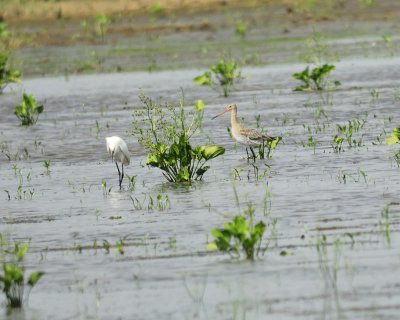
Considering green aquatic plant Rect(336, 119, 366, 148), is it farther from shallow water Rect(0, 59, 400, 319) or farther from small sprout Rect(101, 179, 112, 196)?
small sprout Rect(101, 179, 112, 196)

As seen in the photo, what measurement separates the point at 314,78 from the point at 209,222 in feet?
40.0

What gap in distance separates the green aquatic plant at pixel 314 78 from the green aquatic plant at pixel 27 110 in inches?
188

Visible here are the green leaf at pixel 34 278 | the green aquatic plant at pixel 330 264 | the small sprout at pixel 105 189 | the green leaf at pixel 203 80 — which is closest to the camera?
the green aquatic plant at pixel 330 264

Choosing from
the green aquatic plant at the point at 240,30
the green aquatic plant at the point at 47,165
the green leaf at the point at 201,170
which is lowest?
the green leaf at the point at 201,170

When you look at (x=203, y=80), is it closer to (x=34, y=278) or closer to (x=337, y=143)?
(x=337, y=143)

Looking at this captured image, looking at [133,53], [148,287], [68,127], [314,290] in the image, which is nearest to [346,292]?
[314,290]

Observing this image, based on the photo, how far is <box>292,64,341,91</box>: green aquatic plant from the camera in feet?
75.1

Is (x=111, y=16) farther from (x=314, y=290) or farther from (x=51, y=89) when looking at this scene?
(x=314, y=290)

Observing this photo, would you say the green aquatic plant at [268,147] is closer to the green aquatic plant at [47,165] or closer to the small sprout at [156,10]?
the green aquatic plant at [47,165]

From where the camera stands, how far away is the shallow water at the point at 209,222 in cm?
864

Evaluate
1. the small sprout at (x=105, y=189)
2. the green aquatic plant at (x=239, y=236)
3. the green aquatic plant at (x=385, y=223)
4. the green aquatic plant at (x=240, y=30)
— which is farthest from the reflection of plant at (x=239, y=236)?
the green aquatic plant at (x=240, y=30)

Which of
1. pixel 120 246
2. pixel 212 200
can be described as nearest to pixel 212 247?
pixel 120 246

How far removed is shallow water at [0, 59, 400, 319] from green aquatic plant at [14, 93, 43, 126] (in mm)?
242

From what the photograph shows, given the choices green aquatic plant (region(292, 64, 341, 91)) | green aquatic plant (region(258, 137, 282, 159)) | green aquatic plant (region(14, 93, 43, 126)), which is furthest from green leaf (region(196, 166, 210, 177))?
green aquatic plant (region(292, 64, 341, 91))
